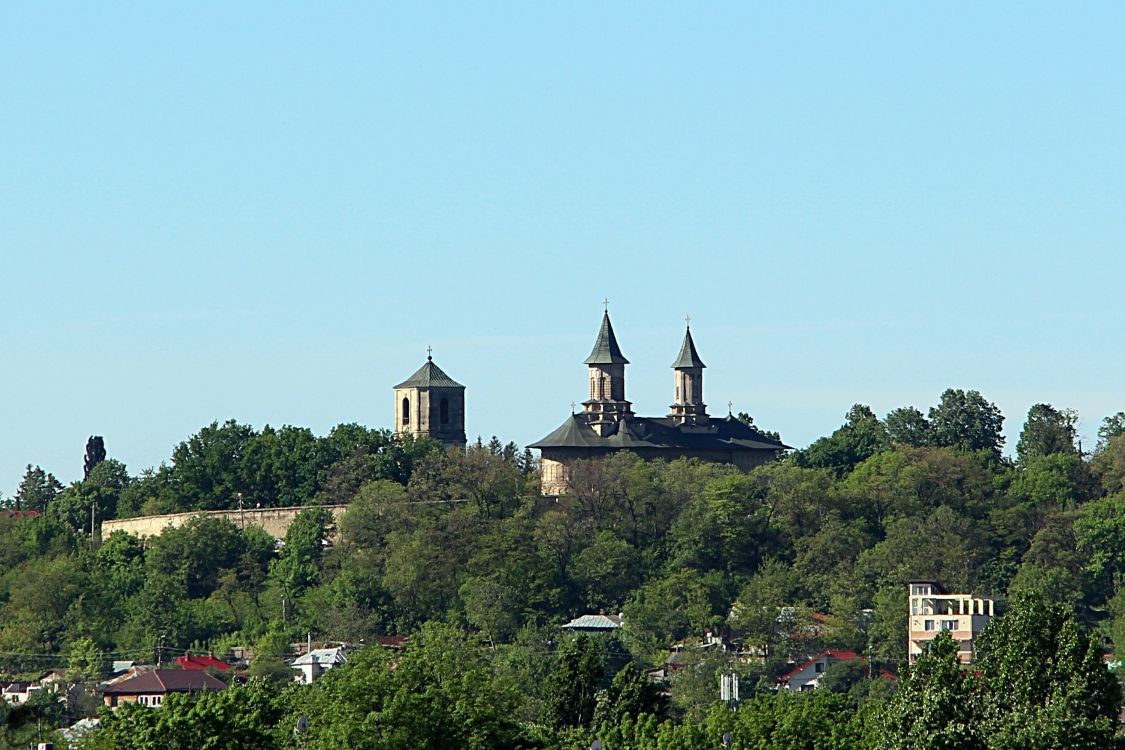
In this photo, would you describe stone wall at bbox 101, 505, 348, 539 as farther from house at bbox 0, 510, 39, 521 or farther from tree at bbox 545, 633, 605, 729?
tree at bbox 545, 633, 605, 729

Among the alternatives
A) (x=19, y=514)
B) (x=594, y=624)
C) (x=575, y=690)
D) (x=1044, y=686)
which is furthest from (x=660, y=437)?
(x=1044, y=686)

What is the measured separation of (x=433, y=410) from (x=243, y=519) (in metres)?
19.5

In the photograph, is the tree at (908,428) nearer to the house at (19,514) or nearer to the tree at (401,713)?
the house at (19,514)

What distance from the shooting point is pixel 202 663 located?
104 metres

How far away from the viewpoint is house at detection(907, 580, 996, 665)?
10144 centimetres

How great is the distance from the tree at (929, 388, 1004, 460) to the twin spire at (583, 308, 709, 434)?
991 centimetres

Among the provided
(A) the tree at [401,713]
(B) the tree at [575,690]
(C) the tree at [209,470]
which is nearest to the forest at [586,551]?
(C) the tree at [209,470]

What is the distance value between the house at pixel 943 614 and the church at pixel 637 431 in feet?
56.4

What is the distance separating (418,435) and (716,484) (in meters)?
25.1

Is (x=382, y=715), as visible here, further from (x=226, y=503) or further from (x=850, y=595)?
(x=226, y=503)

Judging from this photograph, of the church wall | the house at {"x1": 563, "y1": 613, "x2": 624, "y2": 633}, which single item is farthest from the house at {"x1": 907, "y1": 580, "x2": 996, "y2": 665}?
the church wall

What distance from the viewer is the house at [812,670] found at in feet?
326

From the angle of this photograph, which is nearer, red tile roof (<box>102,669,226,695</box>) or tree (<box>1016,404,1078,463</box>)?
red tile roof (<box>102,669,226,695</box>)

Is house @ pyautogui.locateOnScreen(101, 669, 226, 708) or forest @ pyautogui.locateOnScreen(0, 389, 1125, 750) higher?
forest @ pyautogui.locateOnScreen(0, 389, 1125, 750)
